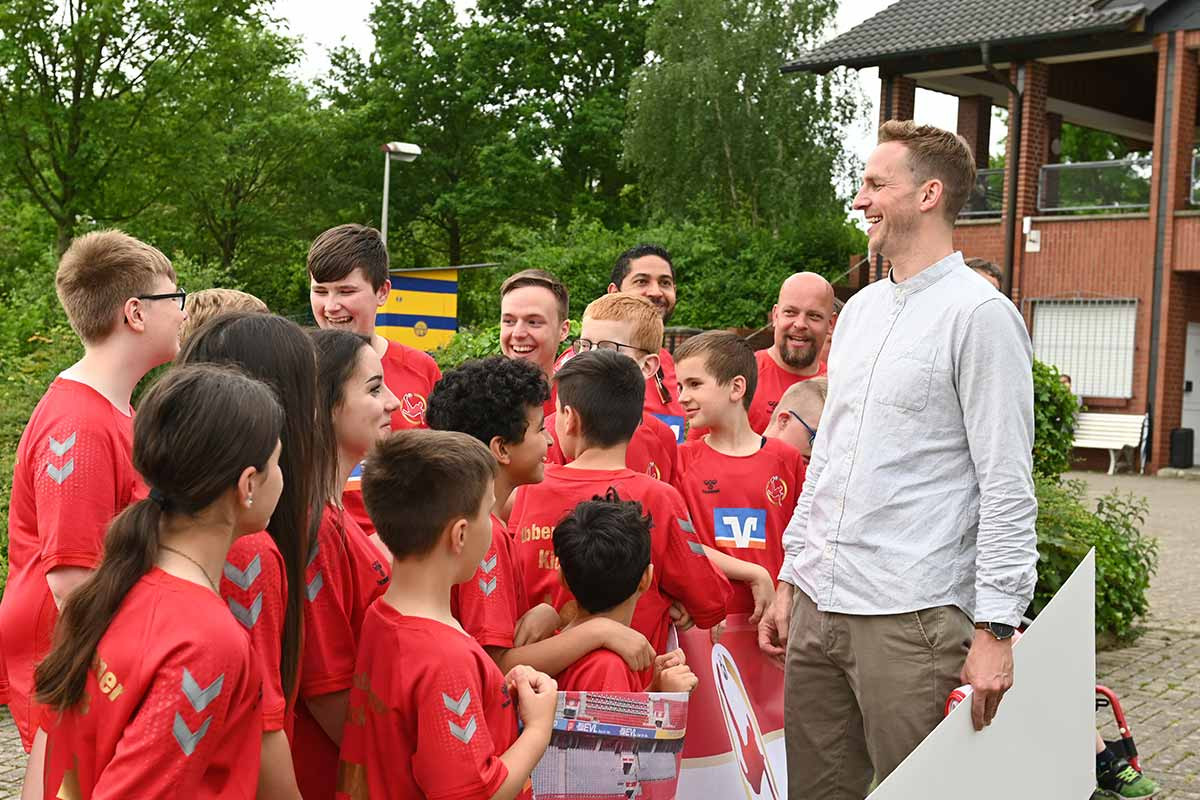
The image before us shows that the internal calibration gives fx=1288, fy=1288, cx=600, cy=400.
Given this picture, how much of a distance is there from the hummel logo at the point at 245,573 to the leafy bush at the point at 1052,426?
300 inches

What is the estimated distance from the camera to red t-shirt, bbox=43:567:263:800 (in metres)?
2.14

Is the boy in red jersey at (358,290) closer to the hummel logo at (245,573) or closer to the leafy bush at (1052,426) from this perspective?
the hummel logo at (245,573)

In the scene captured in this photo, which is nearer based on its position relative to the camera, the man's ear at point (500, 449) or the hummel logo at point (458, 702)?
the hummel logo at point (458, 702)

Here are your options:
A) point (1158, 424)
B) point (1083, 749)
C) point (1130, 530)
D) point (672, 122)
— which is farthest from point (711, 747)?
point (672, 122)

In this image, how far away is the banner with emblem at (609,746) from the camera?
3.07 meters

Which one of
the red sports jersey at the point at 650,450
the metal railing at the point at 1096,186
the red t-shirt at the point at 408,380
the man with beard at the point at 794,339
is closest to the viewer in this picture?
the red sports jersey at the point at 650,450

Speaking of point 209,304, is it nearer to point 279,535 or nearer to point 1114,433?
point 279,535

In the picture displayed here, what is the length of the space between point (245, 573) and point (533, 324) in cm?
246

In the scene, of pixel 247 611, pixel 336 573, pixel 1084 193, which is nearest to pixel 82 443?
pixel 336 573

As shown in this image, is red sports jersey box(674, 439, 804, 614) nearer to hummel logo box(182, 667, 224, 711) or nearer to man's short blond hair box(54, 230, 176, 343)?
man's short blond hair box(54, 230, 176, 343)

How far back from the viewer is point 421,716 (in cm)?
254

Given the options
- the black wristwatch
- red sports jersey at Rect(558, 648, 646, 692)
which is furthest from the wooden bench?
red sports jersey at Rect(558, 648, 646, 692)

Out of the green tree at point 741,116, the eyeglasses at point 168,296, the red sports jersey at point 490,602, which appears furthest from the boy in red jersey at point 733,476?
the green tree at point 741,116

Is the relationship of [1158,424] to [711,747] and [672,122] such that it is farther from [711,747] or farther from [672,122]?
[711,747]
